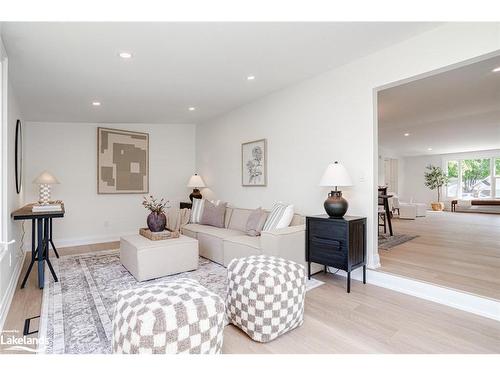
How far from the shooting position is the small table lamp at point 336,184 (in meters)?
2.91

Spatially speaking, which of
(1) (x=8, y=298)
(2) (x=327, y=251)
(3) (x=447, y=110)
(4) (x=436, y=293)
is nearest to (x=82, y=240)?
(1) (x=8, y=298)

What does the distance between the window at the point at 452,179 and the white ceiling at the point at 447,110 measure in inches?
52.8

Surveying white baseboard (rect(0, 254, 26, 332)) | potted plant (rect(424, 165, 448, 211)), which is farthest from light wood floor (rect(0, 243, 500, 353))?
potted plant (rect(424, 165, 448, 211))

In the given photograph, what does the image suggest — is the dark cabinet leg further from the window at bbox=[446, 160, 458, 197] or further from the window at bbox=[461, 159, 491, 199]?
the window at bbox=[461, 159, 491, 199]

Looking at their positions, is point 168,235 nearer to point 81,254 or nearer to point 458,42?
point 81,254

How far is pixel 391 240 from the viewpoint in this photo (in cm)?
457

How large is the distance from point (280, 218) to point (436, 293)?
1747 mm

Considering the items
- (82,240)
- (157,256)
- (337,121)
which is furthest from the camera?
(82,240)

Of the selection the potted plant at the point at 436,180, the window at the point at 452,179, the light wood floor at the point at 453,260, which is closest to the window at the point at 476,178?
the window at the point at 452,179

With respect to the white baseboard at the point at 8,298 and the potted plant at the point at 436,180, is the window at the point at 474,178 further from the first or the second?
the white baseboard at the point at 8,298

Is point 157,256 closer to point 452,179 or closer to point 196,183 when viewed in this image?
point 196,183

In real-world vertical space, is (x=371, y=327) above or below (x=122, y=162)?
below

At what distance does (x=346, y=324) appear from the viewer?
2.11m
